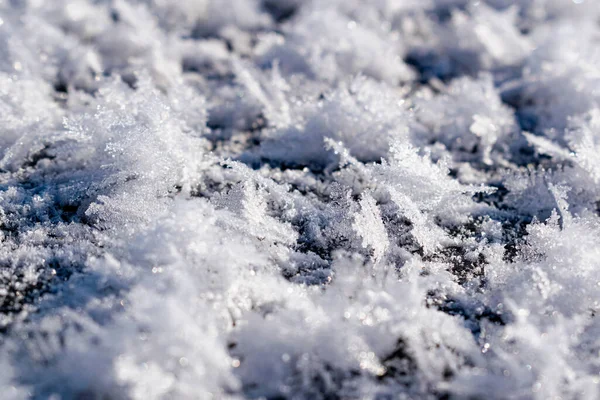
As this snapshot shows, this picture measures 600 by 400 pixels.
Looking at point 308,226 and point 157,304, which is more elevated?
point 308,226

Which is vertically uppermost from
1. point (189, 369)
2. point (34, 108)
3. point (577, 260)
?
point (34, 108)

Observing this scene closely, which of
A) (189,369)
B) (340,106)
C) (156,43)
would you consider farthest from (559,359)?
(156,43)

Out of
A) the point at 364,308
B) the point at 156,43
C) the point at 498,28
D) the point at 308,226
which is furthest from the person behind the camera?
the point at 498,28

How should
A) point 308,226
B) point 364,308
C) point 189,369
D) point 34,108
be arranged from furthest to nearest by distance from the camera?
point 34,108 → point 308,226 → point 364,308 → point 189,369

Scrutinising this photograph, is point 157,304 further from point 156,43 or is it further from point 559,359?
point 156,43

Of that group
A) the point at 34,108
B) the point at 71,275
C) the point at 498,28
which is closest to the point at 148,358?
the point at 71,275

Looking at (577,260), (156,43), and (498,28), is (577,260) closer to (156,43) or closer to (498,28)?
(498,28)

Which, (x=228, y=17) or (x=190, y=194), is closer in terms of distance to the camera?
(x=190, y=194)
